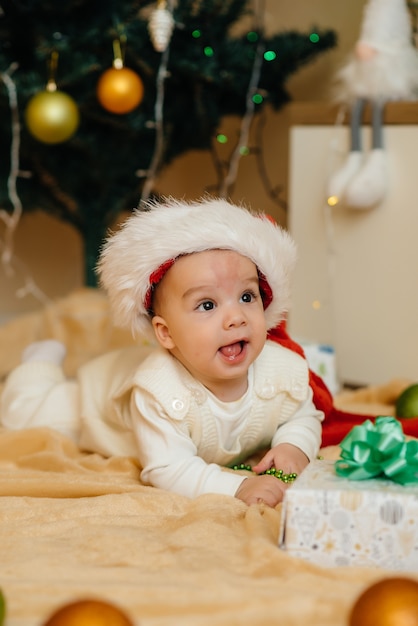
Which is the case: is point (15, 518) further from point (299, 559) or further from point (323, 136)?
point (323, 136)

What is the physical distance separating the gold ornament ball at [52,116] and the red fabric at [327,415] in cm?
83

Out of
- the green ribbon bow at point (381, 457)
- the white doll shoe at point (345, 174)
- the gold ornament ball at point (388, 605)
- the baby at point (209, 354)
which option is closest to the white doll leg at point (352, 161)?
the white doll shoe at point (345, 174)

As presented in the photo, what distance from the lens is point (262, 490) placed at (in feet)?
3.98

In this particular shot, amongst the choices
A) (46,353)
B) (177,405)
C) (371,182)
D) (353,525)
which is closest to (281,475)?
(177,405)

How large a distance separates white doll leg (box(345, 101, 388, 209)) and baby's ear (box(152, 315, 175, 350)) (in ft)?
2.84

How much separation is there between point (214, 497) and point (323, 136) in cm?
122

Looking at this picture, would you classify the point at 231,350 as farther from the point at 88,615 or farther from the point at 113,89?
the point at 113,89

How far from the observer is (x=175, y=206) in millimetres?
1335

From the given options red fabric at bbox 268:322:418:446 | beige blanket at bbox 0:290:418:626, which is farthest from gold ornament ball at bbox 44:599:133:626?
red fabric at bbox 268:322:418:446

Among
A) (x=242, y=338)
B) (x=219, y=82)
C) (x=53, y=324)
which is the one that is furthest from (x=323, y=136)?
(x=242, y=338)

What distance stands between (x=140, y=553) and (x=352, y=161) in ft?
4.26

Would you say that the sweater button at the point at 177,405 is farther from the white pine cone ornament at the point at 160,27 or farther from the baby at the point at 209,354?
the white pine cone ornament at the point at 160,27

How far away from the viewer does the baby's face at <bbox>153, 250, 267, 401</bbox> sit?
1261 millimetres

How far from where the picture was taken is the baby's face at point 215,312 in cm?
126
